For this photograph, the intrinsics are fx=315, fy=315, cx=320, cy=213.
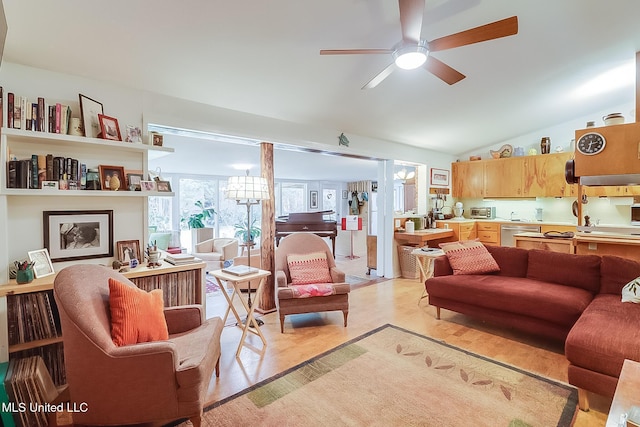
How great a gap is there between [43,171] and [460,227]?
5821 mm

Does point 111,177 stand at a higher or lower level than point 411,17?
lower

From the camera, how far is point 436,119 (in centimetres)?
455

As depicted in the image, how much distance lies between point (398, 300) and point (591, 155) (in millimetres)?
2709

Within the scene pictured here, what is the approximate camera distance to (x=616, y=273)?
2.85m

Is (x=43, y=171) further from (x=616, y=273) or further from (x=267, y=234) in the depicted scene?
(x=616, y=273)

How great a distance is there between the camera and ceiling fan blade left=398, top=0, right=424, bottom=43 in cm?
170

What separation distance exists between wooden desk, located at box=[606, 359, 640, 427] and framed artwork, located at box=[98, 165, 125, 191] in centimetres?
331

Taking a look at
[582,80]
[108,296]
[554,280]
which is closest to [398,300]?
[554,280]

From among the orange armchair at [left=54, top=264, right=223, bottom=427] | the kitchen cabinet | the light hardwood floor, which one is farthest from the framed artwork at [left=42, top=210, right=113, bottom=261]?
the kitchen cabinet

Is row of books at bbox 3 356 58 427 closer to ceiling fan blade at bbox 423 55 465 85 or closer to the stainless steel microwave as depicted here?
ceiling fan blade at bbox 423 55 465 85

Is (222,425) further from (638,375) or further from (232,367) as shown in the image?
(638,375)

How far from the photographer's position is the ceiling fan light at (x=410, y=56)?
210 centimetres

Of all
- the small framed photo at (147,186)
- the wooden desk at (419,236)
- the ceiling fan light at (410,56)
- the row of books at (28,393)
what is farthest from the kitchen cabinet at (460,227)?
the row of books at (28,393)

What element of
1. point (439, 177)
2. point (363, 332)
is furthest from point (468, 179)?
point (363, 332)
